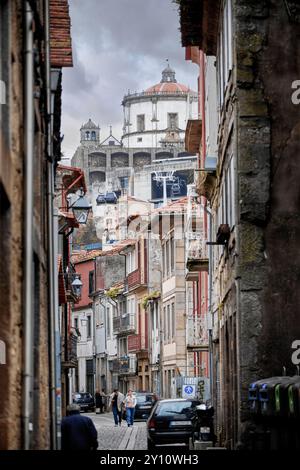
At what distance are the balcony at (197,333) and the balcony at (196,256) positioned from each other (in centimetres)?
188

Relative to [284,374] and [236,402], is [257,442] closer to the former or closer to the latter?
[284,374]

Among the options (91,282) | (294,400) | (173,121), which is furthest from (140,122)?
(294,400)

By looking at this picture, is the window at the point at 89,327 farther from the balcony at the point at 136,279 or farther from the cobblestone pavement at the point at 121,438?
the cobblestone pavement at the point at 121,438

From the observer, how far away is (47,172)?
1808 cm

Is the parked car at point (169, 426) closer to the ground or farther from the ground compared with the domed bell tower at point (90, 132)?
closer to the ground

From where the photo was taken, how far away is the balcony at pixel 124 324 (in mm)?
81275

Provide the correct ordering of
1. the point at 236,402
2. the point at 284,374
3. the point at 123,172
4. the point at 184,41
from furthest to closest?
the point at 123,172 → the point at 184,41 → the point at 236,402 → the point at 284,374

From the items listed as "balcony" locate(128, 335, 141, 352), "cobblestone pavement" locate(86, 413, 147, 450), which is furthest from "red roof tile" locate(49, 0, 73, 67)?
"balcony" locate(128, 335, 141, 352)

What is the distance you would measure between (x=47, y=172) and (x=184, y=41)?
14.5 m

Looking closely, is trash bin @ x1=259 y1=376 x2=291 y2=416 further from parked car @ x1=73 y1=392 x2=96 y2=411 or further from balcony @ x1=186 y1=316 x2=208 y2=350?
parked car @ x1=73 y1=392 x2=96 y2=411

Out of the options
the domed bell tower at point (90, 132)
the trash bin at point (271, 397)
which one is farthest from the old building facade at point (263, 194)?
the domed bell tower at point (90, 132)

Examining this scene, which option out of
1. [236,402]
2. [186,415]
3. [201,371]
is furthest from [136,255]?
[236,402]

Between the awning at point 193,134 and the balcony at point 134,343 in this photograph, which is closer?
the awning at point 193,134

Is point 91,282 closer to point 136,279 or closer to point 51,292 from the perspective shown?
point 136,279
